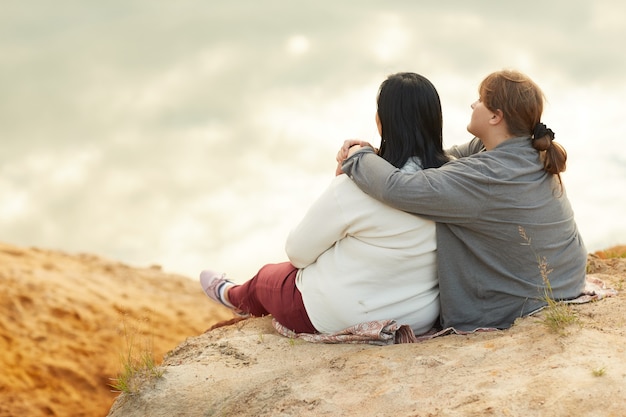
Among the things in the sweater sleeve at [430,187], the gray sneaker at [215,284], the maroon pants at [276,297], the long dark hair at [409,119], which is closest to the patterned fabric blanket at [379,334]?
the maroon pants at [276,297]

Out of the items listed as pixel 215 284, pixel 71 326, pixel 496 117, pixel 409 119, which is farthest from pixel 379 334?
pixel 71 326

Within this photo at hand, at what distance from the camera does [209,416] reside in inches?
144

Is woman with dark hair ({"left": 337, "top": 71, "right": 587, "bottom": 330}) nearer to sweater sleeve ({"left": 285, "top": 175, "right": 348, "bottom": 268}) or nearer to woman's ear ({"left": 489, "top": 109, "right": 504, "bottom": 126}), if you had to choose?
woman's ear ({"left": 489, "top": 109, "right": 504, "bottom": 126})

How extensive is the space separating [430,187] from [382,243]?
1.25 feet

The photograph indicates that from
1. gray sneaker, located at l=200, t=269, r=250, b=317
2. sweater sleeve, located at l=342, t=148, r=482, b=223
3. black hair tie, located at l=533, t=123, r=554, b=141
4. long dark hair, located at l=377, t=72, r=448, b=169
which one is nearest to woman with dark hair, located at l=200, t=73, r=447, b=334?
long dark hair, located at l=377, t=72, r=448, b=169

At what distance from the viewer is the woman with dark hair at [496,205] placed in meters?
3.77

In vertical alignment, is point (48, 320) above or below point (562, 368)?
above

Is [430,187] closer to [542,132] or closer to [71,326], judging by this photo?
[542,132]

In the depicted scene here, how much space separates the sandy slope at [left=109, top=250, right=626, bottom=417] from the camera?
310cm

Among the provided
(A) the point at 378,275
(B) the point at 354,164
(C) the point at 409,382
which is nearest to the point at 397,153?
(B) the point at 354,164

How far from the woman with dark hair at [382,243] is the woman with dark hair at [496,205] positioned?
0.31 feet

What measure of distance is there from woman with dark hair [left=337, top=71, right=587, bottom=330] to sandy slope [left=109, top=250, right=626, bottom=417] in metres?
0.18

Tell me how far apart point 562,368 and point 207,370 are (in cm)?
175

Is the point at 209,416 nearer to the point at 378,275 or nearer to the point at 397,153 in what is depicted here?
the point at 378,275
